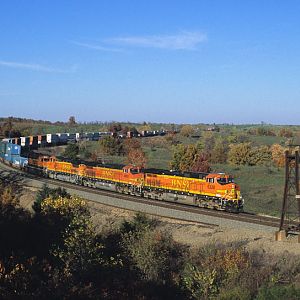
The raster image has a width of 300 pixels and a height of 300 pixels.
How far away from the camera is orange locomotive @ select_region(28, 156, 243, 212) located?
37.0m

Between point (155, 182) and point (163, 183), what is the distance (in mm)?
1131

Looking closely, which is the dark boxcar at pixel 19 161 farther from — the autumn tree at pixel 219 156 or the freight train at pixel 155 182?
the autumn tree at pixel 219 156

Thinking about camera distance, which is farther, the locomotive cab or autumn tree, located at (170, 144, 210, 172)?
autumn tree, located at (170, 144, 210, 172)

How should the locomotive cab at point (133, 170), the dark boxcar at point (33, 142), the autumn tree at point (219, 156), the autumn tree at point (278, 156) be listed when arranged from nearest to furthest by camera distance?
the locomotive cab at point (133, 170) → the autumn tree at point (278, 156) → the dark boxcar at point (33, 142) → the autumn tree at point (219, 156)

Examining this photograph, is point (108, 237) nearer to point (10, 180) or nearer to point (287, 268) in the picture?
point (287, 268)

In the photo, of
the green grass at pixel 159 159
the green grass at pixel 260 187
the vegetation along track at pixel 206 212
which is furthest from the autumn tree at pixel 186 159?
the vegetation along track at pixel 206 212

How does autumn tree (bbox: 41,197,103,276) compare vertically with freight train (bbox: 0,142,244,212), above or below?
below

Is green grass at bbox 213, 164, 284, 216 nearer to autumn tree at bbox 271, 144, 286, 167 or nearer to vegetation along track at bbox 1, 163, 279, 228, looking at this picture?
vegetation along track at bbox 1, 163, 279, 228

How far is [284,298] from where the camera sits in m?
18.2

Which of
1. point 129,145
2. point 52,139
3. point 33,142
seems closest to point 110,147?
point 129,145

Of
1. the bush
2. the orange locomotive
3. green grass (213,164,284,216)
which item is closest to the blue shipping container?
the orange locomotive

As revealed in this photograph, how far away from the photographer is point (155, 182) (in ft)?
142

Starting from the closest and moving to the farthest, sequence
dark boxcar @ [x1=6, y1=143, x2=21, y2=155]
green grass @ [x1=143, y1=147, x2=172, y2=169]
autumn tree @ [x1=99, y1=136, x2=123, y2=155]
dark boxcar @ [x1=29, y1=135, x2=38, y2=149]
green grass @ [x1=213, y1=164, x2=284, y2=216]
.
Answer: green grass @ [x1=213, y1=164, x2=284, y2=216]
dark boxcar @ [x1=6, y1=143, x2=21, y2=155]
green grass @ [x1=143, y1=147, x2=172, y2=169]
dark boxcar @ [x1=29, y1=135, x2=38, y2=149]
autumn tree @ [x1=99, y1=136, x2=123, y2=155]

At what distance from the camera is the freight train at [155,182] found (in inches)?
1459
